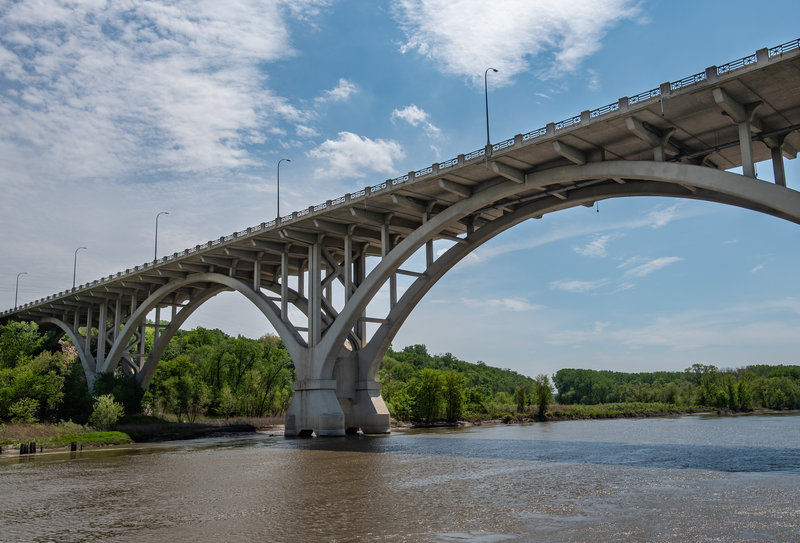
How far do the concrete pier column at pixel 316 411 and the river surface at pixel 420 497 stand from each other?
969cm

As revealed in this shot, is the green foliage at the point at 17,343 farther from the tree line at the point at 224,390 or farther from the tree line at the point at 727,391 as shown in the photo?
the tree line at the point at 727,391

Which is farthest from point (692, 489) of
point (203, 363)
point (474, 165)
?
point (203, 363)

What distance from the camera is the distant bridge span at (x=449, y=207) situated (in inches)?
941

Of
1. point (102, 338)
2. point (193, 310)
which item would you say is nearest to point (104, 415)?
point (193, 310)

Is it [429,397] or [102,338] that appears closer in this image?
[429,397]

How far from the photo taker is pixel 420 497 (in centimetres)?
1684

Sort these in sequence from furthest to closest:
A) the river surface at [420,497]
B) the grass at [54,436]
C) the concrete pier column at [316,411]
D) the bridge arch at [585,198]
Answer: the grass at [54,436], the concrete pier column at [316,411], the bridge arch at [585,198], the river surface at [420,497]

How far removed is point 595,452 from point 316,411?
700 inches

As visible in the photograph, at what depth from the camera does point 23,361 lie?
58.7m

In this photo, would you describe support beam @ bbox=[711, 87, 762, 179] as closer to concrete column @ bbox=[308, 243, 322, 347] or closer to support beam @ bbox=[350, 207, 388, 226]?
support beam @ bbox=[350, 207, 388, 226]

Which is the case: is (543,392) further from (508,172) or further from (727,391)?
(508,172)

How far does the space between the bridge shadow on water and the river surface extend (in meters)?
0.13

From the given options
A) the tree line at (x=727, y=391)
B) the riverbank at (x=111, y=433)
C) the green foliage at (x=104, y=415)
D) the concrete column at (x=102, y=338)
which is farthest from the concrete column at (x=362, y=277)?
the tree line at (x=727, y=391)

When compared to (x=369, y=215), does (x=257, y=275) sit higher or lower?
lower
